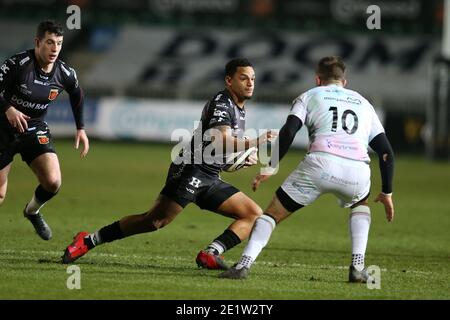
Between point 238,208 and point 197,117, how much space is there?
2001 cm

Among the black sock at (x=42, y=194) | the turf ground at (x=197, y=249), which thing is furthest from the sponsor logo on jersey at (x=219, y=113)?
the black sock at (x=42, y=194)

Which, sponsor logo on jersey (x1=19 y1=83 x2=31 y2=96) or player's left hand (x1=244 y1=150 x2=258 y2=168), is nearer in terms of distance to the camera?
player's left hand (x1=244 y1=150 x2=258 y2=168)

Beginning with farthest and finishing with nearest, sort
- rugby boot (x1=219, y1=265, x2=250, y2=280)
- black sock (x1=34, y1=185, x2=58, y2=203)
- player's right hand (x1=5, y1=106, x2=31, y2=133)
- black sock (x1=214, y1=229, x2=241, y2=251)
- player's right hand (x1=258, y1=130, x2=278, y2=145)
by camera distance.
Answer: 1. black sock (x1=34, y1=185, x2=58, y2=203)
2. player's right hand (x1=5, y1=106, x2=31, y2=133)
3. black sock (x1=214, y1=229, x2=241, y2=251)
4. player's right hand (x1=258, y1=130, x2=278, y2=145)
5. rugby boot (x1=219, y1=265, x2=250, y2=280)

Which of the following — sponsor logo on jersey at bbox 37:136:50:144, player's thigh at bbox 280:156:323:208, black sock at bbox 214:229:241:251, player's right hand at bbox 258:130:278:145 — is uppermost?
player's right hand at bbox 258:130:278:145

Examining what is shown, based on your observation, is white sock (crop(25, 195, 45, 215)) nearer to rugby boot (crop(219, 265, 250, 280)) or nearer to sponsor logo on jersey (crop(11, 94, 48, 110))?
sponsor logo on jersey (crop(11, 94, 48, 110))

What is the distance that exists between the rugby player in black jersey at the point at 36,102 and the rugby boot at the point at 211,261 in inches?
81.2

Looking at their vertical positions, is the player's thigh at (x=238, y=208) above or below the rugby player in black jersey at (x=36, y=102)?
below

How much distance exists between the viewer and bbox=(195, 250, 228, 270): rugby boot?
937cm

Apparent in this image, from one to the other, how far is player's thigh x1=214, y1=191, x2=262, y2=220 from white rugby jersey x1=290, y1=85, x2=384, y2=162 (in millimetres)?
1063

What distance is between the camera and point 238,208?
9492 mm

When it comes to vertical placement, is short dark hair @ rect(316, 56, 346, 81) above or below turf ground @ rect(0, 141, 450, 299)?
above

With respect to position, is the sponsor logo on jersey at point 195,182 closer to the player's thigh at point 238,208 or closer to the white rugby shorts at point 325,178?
the player's thigh at point 238,208

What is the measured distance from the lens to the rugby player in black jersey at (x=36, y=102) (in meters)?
10.1

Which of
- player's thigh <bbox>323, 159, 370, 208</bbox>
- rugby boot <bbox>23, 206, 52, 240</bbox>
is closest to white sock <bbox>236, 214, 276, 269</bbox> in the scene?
player's thigh <bbox>323, 159, 370, 208</bbox>
